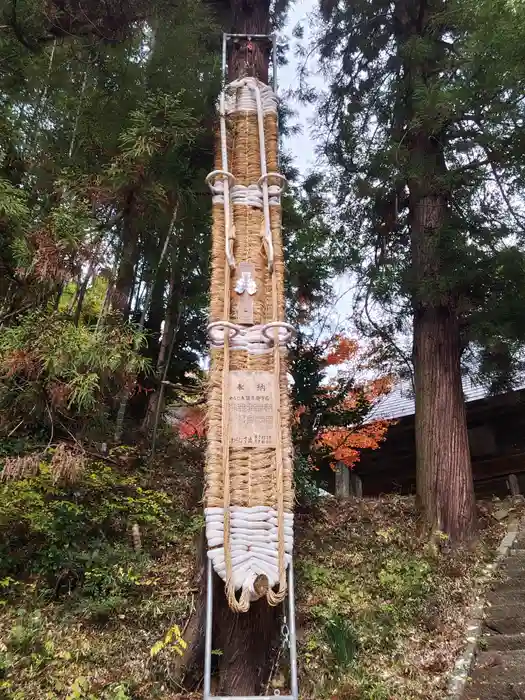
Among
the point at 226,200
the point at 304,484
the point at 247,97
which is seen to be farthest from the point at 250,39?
the point at 304,484

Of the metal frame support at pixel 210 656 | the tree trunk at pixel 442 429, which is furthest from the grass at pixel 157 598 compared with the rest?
the metal frame support at pixel 210 656

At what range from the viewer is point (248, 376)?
243 centimetres

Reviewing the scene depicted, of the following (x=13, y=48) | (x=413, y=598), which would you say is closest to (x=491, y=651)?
(x=413, y=598)

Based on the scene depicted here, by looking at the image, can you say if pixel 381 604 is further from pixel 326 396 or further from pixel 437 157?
pixel 437 157

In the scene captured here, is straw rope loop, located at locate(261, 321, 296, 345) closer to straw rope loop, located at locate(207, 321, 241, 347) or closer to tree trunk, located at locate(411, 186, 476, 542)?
straw rope loop, located at locate(207, 321, 241, 347)

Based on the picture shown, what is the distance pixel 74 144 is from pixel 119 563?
2612 mm

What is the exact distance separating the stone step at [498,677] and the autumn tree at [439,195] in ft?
4.65

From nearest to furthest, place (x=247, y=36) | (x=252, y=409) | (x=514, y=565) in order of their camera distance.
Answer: (x=252, y=409) → (x=247, y=36) → (x=514, y=565)

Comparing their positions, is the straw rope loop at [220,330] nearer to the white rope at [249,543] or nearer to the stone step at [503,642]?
the white rope at [249,543]

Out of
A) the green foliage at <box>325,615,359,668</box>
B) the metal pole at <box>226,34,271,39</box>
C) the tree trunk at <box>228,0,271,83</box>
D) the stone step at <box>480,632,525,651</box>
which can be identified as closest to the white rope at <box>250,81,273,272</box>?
the tree trunk at <box>228,0,271,83</box>

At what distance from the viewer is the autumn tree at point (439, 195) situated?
446 cm

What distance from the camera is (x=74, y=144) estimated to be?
359 cm

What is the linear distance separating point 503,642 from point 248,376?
7.53 feet

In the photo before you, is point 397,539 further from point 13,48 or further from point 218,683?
point 13,48
